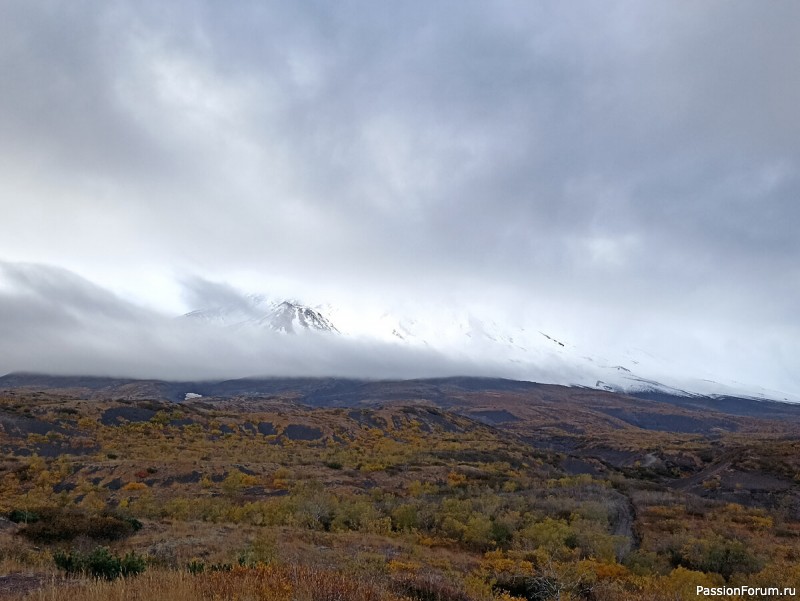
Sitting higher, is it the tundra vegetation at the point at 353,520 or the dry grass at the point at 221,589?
the dry grass at the point at 221,589

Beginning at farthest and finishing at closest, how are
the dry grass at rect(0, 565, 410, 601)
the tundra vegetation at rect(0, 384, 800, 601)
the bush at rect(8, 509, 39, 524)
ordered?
the bush at rect(8, 509, 39, 524) < the tundra vegetation at rect(0, 384, 800, 601) < the dry grass at rect(0, 565, 410, 601)

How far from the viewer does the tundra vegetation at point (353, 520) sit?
888 cm

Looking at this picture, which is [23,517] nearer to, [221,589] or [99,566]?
[99,566]

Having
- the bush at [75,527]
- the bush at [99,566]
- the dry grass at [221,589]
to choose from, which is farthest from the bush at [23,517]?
the dry grass at [221,589]

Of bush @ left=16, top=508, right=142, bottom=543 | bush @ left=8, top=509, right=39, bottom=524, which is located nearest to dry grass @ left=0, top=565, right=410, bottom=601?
bush @ left=16, top=508, right=142, bottom=543

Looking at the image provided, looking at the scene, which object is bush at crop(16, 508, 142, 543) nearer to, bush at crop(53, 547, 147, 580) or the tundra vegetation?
the tundra vegetation

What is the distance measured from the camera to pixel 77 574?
8.85 metres

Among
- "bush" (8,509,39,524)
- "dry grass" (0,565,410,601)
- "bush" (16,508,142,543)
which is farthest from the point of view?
"bush" (8,509,39,524)

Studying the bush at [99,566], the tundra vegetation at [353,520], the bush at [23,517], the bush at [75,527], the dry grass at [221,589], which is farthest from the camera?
the bush at [23,517]

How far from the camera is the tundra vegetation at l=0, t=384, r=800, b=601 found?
8.88m

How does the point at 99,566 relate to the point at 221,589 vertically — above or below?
below

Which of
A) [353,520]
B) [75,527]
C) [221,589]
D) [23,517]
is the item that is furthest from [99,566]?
[353,520]

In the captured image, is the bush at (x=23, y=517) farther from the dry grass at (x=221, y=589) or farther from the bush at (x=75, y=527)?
the dry grass at (x=221, y=589)

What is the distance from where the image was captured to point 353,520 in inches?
833
